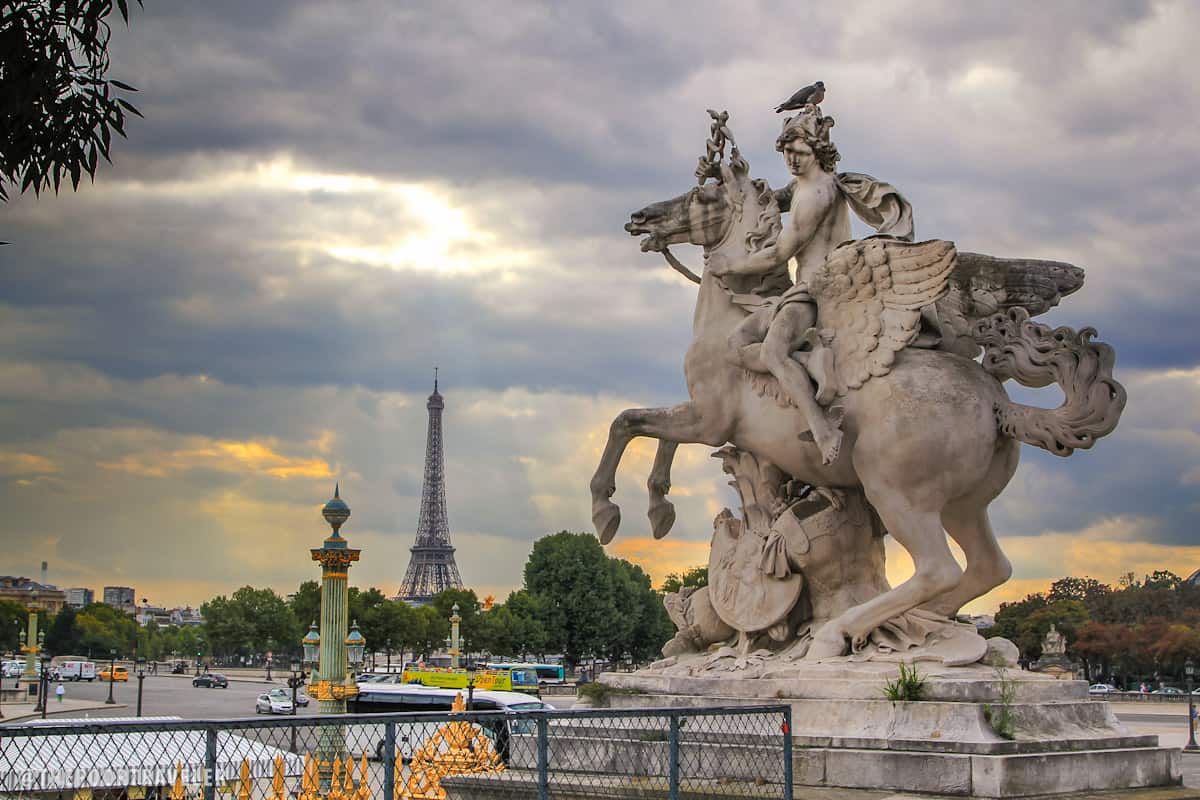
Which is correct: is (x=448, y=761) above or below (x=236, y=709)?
above

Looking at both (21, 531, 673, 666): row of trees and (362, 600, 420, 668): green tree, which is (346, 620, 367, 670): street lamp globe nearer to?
(21, 531, 673, 666): row of trees

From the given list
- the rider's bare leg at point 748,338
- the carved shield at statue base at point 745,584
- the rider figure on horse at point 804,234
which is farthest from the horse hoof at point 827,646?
the rider's bare leg at point 748,338

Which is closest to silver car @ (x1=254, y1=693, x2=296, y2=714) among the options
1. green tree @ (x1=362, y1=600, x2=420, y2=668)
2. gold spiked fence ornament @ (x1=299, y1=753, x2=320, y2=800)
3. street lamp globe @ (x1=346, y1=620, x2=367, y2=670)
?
street lamp globe @ (x1=346, y1=620, x2=367, y2=670)

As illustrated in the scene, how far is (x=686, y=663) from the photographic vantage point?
37.0ft

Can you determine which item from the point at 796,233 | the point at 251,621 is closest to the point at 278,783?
the point at 796,233

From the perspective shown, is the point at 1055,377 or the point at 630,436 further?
the point at 630,436

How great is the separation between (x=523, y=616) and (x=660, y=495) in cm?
6445

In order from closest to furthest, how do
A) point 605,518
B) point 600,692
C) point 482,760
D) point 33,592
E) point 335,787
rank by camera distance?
point 335,787 → point 482,760 → point 600,692 → point 605,518 → point 33,592

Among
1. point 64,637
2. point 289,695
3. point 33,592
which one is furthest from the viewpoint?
point 33,592

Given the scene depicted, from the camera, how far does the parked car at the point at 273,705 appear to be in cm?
4953

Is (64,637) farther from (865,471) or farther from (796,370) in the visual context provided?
(865,471)

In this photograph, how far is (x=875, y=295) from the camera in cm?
1038

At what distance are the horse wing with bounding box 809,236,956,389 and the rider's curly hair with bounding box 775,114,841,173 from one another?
0.99m

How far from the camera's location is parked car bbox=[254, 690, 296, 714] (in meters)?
49.5
